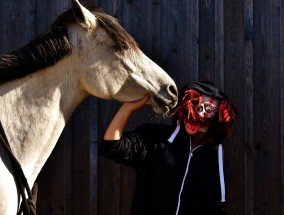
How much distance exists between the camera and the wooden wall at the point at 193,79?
3.56m

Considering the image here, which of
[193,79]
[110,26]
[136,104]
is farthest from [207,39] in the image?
[110,26]

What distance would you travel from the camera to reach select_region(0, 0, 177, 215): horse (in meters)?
2.48

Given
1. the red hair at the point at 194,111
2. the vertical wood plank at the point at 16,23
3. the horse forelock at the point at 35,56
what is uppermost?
the vertical wood plank at the point at 16,23

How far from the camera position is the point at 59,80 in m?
2.57

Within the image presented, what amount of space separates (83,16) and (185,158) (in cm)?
94

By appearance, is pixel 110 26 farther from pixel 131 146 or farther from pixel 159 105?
pixel 131 146

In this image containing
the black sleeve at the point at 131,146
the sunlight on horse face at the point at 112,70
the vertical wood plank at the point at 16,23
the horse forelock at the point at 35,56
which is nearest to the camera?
the horse forelock at the point at 35,56

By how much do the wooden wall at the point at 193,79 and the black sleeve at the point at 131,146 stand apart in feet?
2.17

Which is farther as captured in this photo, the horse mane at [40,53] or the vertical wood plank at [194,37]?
the vertical wood plank at [194,37]

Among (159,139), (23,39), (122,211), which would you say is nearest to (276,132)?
(159,139)

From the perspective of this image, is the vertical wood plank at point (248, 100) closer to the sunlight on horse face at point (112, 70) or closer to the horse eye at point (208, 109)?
the horse eye at point (208, 109)

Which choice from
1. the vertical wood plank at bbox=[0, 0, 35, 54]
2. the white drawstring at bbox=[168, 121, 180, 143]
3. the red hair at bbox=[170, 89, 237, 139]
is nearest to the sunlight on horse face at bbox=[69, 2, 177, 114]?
the red hair at bbox=[170, 89, 237, 139]

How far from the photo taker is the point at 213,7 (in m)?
3.64

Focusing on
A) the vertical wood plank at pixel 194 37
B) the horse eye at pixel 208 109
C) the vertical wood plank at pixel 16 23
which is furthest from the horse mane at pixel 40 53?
the vertical wood plank at pixel 16 23
